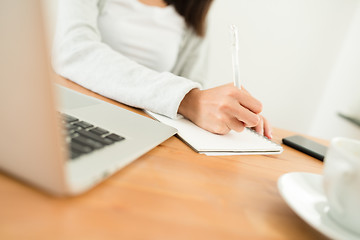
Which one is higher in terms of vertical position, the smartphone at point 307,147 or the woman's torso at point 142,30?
the woman's torso at point 142,30

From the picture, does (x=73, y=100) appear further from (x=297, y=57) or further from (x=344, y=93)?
(x=344, y=93)

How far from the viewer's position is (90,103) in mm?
345

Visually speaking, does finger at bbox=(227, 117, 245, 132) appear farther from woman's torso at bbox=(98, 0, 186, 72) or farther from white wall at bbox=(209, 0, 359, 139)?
white wall at bbox=(209, 0, 359, 139)

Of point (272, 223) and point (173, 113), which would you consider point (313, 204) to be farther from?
point (173, 113)

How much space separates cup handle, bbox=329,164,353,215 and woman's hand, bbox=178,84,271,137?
19 cm

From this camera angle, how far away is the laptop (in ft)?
0.38

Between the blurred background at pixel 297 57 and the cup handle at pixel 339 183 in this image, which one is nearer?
the cup handle at pixel 339 183

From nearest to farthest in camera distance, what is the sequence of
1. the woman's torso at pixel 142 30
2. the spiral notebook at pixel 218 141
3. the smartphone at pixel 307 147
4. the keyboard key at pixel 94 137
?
the keyboard key at pixel 94 137
the spiral notebook at pixel 218 141
the smartphone at pixel 307 147
the woman's torso at pixel 142 30

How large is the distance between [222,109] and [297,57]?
3.42 ft

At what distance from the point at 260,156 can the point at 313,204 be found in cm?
13

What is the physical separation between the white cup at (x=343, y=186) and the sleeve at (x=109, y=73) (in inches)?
9.3

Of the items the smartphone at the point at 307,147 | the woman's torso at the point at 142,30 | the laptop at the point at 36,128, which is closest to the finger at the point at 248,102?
the smartphone at the point at 307,147

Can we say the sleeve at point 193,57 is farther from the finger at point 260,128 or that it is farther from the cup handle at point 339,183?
the cup handle at point 339,183

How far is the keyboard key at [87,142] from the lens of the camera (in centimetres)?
20
